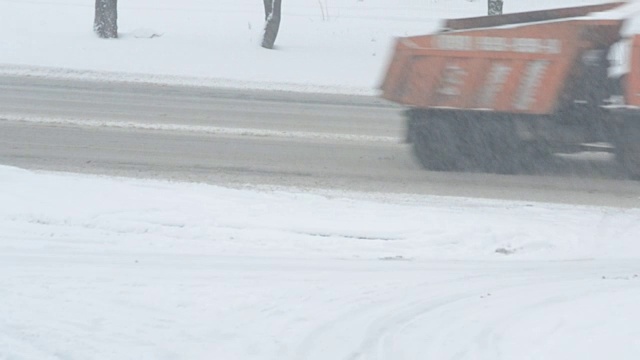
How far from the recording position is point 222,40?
26094 millimetres

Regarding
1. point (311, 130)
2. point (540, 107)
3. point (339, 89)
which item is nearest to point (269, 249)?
point (540, 107)

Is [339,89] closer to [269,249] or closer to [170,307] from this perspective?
[269,249]

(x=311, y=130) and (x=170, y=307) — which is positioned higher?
(x=170, y=307)

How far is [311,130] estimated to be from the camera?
14.9 m

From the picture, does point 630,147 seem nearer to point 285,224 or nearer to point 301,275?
point 285,224

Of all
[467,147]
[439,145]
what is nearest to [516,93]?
[467,147]

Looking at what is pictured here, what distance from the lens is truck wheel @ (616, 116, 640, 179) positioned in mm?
11836

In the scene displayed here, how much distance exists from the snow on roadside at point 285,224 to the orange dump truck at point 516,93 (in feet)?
6.23

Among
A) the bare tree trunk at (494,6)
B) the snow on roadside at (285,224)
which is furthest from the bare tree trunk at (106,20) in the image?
the snow on roadside at (285,224)

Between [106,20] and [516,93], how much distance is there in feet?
51.3

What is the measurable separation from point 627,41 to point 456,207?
10.2 feet

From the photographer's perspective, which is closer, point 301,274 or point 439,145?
point 301,274

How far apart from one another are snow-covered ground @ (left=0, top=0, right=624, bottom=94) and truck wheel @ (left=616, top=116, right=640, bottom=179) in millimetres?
7103

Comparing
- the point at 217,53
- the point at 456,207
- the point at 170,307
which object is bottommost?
the point at 217,53
